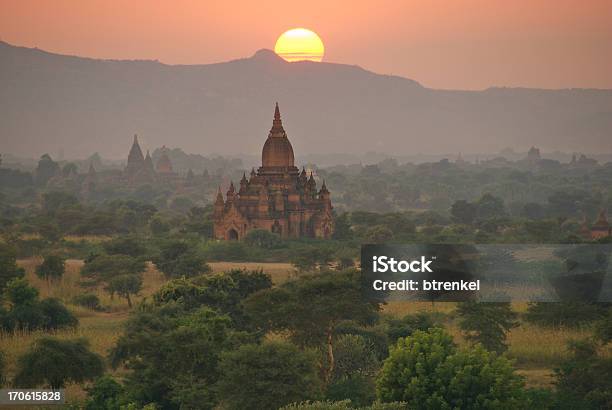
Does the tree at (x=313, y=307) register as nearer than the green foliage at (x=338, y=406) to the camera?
No

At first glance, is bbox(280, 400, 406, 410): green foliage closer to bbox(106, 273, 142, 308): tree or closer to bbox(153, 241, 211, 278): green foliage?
bbox(106, 273, 142, 308): tree

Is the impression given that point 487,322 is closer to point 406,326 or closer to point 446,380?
point 406,326

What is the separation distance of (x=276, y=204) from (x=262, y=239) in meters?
3.48

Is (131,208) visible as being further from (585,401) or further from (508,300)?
(585,401)

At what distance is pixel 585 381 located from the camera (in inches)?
1251

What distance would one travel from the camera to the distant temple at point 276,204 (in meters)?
72.4

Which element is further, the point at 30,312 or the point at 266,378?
the point at 30,312

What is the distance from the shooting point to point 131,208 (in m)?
117

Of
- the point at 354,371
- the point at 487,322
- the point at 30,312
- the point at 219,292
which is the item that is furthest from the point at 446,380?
the point at 30,312

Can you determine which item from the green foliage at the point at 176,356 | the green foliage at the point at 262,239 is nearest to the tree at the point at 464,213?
the green foliage at the point at 262,239

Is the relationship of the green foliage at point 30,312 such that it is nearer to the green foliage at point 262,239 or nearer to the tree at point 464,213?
the green foliage at point 262,239

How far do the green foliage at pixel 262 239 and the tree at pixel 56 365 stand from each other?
115 ft

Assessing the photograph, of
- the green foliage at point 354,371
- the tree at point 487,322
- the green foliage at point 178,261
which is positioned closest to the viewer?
the green foliage at point 354,371

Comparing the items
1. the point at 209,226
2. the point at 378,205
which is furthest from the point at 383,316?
the point at 378,205
